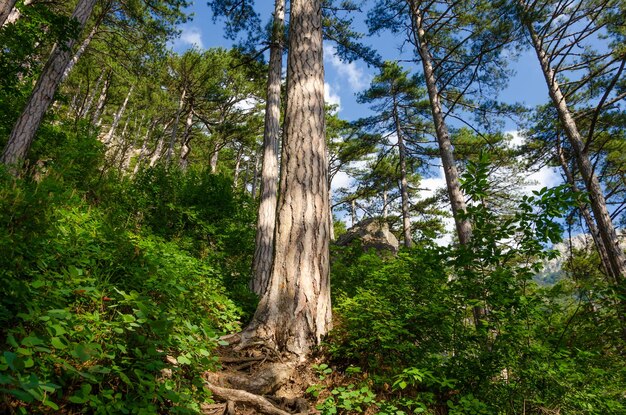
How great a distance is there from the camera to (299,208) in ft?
10.7

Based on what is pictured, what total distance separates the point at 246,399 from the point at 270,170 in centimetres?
526

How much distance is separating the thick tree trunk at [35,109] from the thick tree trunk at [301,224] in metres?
4.88

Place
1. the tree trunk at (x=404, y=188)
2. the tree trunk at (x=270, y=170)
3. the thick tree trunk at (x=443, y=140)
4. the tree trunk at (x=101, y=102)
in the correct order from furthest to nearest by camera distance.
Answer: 1. the tree trunk at (x=101, y=102)
2. the tree trunk at (x=404, y=188)
3. the thick tree trunk at (x=443, y=140)
4. the tree trunk at (x=270, y=170)

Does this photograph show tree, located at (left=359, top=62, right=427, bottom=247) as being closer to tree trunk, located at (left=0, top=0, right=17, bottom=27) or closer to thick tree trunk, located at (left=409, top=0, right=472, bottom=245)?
thick tree trunk, located at (left=409, top=0, right=472, bottom=245)

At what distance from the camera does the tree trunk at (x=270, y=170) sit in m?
6.06

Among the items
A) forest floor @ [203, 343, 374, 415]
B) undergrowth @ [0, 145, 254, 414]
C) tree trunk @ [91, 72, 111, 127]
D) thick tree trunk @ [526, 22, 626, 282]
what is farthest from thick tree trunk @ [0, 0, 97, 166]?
tree trunk @ [91, 72, 111, 127]

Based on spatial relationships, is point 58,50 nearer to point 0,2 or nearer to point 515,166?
point 0,2

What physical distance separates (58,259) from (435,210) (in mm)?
16484

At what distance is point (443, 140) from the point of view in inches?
305

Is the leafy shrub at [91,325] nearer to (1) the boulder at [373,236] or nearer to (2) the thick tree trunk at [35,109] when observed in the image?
(2) the thick tree trunk at [35,109]

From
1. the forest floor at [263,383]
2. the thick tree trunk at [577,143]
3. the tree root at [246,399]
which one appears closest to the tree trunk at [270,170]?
the forest floor at [263,383]

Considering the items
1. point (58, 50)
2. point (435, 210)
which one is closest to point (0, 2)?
point (58, 50)

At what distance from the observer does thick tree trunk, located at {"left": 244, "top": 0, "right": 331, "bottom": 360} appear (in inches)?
115

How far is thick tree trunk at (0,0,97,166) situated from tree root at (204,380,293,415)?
573cm
